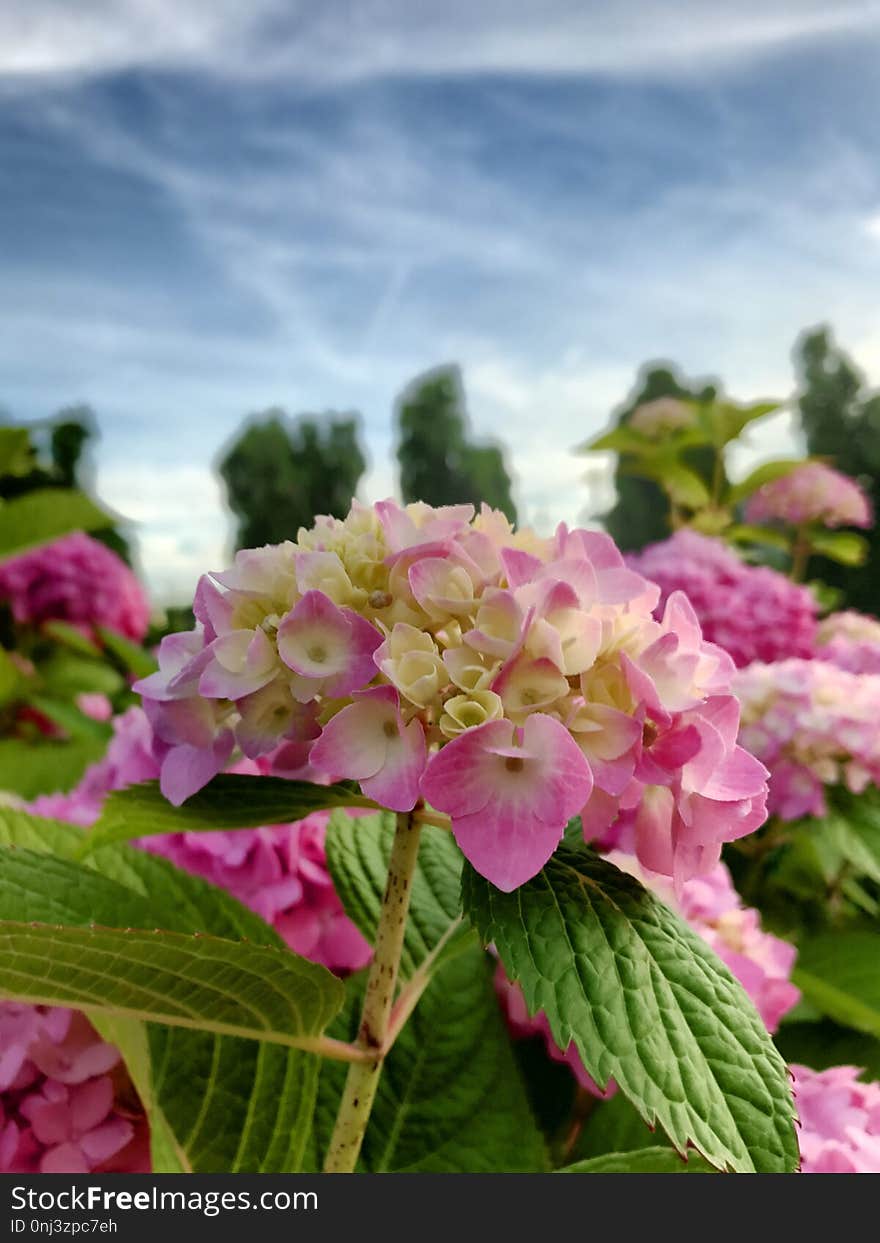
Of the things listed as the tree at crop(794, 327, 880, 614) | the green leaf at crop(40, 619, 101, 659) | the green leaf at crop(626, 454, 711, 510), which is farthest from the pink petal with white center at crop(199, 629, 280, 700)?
the tree at crop(794, 327, 880, 614)

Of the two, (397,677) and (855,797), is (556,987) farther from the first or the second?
(855,797)

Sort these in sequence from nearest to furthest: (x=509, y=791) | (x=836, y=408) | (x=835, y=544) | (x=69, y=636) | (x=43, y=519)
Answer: (x=509, y=791)
(x=43, y=519)
(x=835, y=544)
(x=69, y=636)
(x=836, y=408)

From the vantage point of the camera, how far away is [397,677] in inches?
13.3

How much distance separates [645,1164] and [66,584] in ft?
5.65

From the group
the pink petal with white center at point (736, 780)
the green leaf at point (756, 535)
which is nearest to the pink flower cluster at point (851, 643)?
the green leaf at point (756, 535)

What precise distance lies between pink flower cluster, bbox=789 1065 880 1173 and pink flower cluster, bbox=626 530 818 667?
2.58 ft

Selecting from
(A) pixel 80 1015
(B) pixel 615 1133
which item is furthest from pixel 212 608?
(B) pixel 615 1133

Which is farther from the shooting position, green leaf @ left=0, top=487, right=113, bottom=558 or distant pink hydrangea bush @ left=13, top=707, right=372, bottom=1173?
green leaf @ left=0, top=487, right=113, bottom=558

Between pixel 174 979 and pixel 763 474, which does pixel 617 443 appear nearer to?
pixel 763 474

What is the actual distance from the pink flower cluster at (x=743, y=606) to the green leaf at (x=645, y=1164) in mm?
903

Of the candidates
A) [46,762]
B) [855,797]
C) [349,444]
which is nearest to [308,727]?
[855,797]

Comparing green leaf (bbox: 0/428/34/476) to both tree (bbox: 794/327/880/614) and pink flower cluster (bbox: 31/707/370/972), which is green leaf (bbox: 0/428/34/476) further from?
tree (bbox: 794/327/880/614)

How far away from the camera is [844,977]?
0.84 metres

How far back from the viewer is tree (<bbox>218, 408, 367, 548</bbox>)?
29.3 feet
